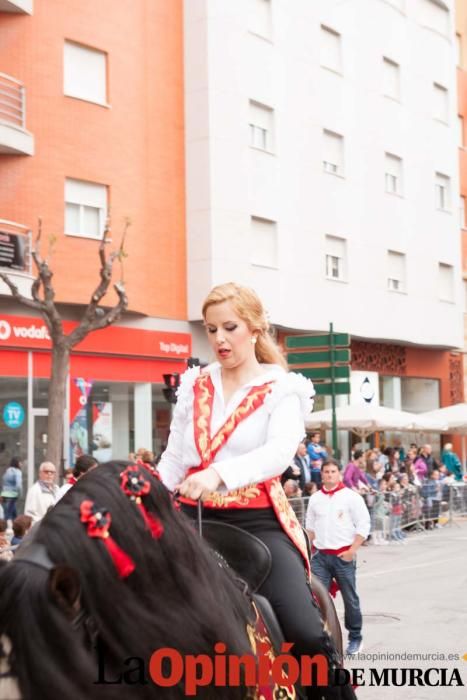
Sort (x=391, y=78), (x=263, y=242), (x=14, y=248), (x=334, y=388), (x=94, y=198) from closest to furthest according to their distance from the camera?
1. (x=334, y=388)
2. (x=14, y=248)
3. (x=94, y=198)
4. (x=263, y=242)
5. (x=391, y=78)

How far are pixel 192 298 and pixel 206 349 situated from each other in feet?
4.32

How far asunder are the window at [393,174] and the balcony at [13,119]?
1501 centimetres

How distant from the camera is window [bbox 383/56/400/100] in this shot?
3503cm

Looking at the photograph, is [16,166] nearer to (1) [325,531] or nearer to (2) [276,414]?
(1) [325,531]

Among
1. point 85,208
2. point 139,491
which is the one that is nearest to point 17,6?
point 85,208

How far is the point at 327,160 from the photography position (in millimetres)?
31672

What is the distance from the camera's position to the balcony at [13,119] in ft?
71.7

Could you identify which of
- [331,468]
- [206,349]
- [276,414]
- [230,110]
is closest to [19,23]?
[230,110]

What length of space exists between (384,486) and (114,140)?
9.97 meters

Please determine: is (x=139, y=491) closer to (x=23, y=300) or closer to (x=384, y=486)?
(x=23, y=300)

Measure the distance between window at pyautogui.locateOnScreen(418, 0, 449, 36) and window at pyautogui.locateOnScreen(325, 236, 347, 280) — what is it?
402 inches

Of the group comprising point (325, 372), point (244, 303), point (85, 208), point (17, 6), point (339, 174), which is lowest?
point (244, 303)

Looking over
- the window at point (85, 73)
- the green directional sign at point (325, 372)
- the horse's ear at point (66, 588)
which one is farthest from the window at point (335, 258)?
the horse's ear at point (66, 588)

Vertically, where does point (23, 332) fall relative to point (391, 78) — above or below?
below
